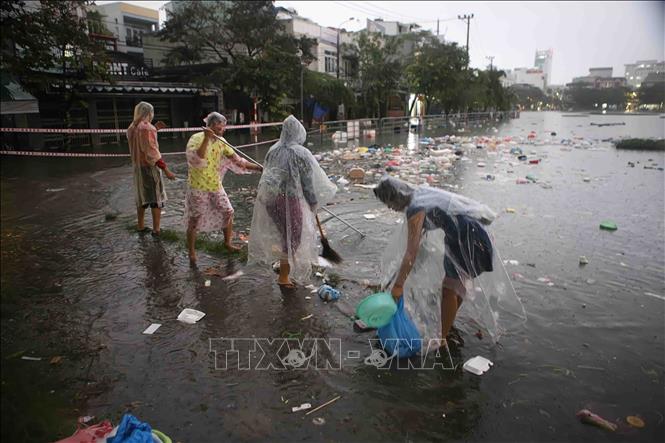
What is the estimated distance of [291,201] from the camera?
12.2ft

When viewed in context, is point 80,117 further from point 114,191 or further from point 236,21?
point 114,191

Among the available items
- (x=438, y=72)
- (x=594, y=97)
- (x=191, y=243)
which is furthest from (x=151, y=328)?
(x=594, y=97)

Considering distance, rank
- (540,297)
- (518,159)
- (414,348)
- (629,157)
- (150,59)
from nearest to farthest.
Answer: (414,348) < (540,297) < (518,159) < (629,157) < (150,59)

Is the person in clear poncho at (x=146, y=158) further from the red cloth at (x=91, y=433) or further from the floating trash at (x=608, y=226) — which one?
the floating trash at (x=608, y=226)

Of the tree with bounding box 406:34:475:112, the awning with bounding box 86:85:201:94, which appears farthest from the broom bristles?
the tree with bounding box 406:34:475:112

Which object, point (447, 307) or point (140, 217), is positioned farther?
point (140, 217)

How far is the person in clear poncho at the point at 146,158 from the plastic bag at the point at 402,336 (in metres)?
3.15

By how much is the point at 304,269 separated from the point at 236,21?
63.5ft

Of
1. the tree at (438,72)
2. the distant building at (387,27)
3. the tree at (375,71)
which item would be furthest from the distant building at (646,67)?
the distant building at (387,27)

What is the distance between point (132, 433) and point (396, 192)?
192cm

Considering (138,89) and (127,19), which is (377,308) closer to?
(138,89)

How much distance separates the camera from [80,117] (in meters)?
17.9

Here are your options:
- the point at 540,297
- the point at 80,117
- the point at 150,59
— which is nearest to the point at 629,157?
the point at 540,297

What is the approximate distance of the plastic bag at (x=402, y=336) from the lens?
2908mm
